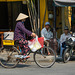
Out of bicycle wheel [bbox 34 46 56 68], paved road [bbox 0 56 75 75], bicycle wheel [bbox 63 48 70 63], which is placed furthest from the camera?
bicycle wheel [bbox 63 48 70 63]

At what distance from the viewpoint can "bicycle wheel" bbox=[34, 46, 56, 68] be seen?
7184mm

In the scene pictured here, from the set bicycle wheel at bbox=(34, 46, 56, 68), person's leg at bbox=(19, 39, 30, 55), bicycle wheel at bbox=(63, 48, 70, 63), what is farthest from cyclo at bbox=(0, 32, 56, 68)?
bicycle wheel at bbox=(63, 48, 70, 63)

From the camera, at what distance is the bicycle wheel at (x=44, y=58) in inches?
283

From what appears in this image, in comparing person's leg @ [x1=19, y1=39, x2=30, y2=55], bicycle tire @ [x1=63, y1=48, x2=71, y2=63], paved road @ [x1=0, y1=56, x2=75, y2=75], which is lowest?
bicycle tire @ [x1=63, y1=48, x2=71, y2=63]

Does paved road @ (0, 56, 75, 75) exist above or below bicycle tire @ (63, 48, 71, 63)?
above

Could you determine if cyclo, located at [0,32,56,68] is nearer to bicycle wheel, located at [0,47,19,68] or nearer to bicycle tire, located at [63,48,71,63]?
bicycle wheel, located at [0,47,19,68]

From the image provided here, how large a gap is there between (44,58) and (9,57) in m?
1.10

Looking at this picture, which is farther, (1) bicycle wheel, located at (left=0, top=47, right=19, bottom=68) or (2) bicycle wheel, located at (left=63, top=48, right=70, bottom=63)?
(2) bicycle wheel, located at (left=63, top=48, right=70, bottom=63)

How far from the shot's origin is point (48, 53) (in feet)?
23.3

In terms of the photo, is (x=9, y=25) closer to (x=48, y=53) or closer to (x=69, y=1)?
(x=69, y=1)

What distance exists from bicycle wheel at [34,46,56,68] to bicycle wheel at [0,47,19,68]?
24.7 inches

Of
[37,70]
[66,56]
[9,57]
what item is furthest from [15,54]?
[66,56]

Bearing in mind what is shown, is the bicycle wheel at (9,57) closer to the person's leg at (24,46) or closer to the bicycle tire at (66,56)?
the person's leg at (24,46)

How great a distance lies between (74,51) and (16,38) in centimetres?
248
